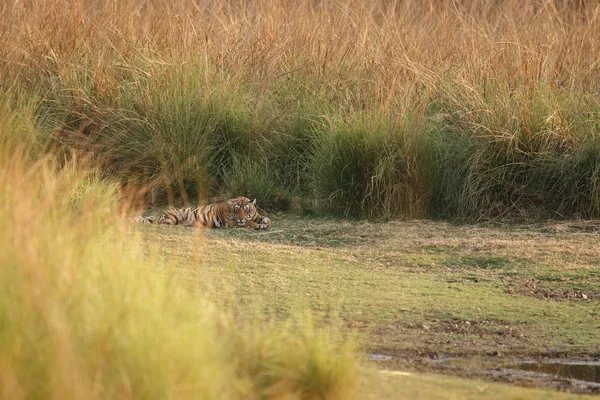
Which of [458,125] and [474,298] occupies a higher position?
[458,125]

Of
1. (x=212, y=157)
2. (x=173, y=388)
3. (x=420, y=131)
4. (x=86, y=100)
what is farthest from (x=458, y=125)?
(x=173, y=388)

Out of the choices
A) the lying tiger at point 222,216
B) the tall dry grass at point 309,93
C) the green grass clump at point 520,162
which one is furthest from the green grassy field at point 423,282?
the tall dry grass at point 309,93

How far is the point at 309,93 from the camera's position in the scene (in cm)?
964

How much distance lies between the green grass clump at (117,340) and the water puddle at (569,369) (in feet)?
2.89

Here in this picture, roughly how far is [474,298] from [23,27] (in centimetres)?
585

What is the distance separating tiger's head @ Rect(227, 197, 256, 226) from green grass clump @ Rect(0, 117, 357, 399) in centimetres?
386

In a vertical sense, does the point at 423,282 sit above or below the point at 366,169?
below

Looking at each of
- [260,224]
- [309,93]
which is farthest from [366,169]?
[309,93]

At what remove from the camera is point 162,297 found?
3.57 meters

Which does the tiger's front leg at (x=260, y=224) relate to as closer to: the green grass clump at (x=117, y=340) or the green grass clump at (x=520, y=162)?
the green grass clump at (x=520, y=162)

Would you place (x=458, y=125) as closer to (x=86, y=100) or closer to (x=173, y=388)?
(x=86, y=100)

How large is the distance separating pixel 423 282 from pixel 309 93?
405 cm

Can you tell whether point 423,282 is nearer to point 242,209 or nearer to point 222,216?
point 242,209

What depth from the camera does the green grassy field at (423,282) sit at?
15.3ft
